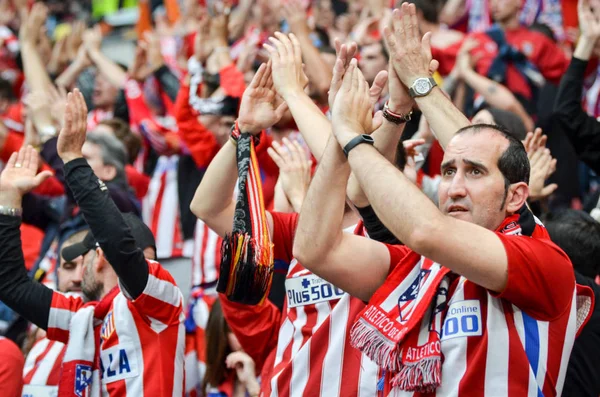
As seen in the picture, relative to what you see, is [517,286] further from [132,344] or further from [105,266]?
[105,266]

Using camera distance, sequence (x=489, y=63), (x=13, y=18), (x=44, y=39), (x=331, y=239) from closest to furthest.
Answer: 1. (x=331, y=239)
2. (x=489, y=63)
3. (x=44, y=39)
4. (x=13, y=18)

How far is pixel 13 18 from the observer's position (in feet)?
35.7

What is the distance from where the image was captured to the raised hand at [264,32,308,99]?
3621 millimetres

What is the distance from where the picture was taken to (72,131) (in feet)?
12.5

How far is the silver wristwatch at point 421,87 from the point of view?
3.32 m

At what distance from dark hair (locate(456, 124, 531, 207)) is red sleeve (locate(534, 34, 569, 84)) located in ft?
14.4

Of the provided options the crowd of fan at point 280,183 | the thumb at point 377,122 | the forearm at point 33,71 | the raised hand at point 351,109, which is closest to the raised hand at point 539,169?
the crowd of fan at point 280,183

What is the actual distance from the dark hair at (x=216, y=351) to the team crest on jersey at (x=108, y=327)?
96 centimetres

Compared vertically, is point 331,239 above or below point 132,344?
above

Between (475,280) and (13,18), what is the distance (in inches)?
368

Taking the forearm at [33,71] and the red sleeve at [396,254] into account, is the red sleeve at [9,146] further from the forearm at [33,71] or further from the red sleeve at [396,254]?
the red sleeve at [396,254]

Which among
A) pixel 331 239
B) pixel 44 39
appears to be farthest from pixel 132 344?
pixel 44 39

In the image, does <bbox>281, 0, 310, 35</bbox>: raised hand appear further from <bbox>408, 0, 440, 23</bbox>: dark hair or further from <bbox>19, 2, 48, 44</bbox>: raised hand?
<bbox>19, 2, 48, 44</bbox>: raised hand

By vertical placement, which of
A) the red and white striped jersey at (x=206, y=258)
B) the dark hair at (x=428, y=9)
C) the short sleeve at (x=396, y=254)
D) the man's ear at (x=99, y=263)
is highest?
the dark hair at (x=428, y=9)
